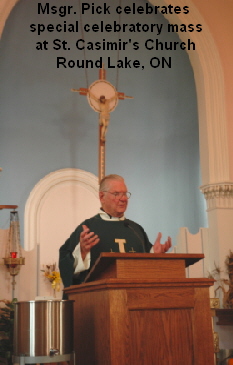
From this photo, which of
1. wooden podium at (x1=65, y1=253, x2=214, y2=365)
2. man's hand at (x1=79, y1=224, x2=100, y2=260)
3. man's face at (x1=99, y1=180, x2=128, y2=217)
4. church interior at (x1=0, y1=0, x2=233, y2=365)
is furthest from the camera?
church interior at (x1=0, y1=0, x2=233, y2=365)

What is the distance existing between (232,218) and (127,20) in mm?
4413

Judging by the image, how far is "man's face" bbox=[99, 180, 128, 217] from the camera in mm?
4152

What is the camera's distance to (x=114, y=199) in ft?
13.7

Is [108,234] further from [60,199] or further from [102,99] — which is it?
[60,199]

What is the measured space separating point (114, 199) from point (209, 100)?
5.04 m

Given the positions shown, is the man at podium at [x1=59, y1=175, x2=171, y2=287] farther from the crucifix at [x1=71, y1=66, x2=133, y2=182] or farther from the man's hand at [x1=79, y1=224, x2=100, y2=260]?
the crucifix at [x1=71, y1=66, x2=133, y2=182]

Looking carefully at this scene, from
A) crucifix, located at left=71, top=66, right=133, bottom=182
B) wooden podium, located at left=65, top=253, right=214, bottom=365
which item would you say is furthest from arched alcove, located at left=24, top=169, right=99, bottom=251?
wooden podium, located at left=65, top=253, right=214, bottom=365

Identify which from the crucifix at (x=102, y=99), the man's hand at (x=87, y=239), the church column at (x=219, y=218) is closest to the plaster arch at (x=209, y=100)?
the church column at (x=219, y=218)

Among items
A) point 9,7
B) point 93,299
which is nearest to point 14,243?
point 9,7

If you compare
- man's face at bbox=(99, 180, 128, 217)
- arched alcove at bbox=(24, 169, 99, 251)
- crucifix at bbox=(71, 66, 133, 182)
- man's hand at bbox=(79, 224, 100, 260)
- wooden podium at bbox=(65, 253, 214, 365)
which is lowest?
wooden podium at bbox=(65, 253, 214, 365)

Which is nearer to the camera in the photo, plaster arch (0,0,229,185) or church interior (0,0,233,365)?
church interior (0,0,233,365)

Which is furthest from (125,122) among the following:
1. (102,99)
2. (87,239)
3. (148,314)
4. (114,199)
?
(148,314)

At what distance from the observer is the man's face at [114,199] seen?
4.15 metres

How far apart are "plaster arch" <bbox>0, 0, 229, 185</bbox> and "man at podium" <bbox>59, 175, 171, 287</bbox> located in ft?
13.9
